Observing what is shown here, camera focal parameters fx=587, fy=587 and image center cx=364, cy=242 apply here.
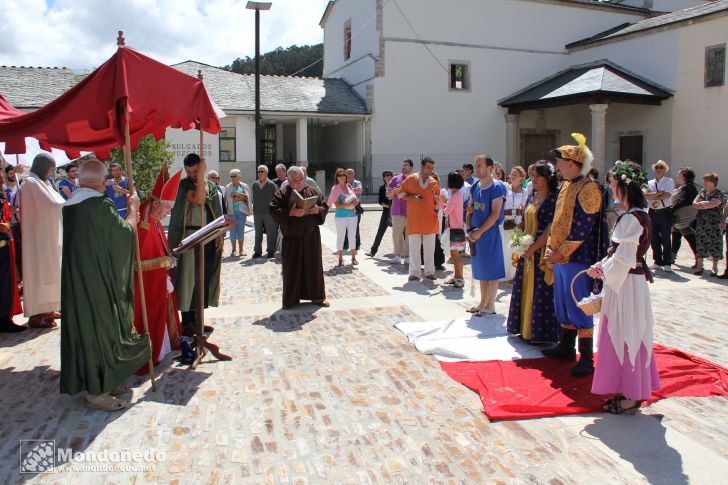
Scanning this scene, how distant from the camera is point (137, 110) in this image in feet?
16.7

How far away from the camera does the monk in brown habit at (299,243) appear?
24.9ft

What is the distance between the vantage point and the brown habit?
7613 millimetres

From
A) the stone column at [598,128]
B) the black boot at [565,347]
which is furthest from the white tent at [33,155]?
the stone column at [598,128]

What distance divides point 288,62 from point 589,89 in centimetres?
3994

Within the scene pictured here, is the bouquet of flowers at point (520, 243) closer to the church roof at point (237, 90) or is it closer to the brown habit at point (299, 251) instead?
the brown habit at point (299, 251)

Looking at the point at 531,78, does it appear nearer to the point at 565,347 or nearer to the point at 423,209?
the point at 423,209

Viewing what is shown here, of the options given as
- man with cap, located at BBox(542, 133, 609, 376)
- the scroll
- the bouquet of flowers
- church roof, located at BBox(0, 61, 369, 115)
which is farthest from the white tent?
church roof, located at BBox(0, 61, 369, 115)

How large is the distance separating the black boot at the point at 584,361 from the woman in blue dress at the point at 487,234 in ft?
6.24

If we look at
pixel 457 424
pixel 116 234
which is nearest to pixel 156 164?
pixel 116 234

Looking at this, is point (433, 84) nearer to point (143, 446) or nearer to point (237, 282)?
point (237, 282)

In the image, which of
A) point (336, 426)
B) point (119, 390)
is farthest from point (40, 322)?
point (336, 426)

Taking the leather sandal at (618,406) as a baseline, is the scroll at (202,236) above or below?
above

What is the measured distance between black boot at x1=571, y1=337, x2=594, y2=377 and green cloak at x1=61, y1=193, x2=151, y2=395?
3777 millimetres

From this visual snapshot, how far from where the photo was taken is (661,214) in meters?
10.3
